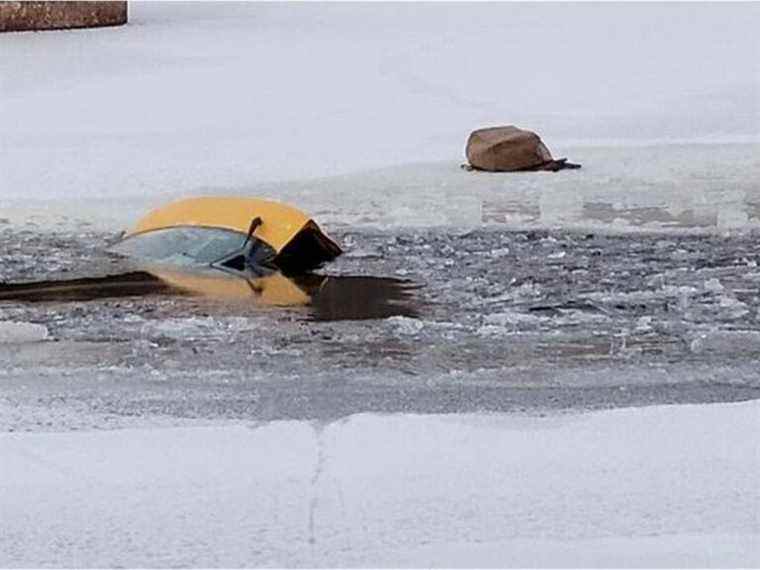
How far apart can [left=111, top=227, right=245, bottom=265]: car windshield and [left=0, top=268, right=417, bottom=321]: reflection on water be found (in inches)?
9.9

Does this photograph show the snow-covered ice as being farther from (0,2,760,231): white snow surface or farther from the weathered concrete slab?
the weathered concrete slab

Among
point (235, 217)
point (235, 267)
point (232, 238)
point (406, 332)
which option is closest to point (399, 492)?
point (406, 332)

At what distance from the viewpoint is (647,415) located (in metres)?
6.23

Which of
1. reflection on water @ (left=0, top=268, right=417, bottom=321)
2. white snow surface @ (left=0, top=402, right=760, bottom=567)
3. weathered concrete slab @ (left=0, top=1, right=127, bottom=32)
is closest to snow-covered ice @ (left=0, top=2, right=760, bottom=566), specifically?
white snow surface @ (left=0, top=402, right=760, bottom=567)

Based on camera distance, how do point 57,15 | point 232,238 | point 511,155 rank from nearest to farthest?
A: 1. point 232,238
2. point 511,155
3. point 57,15

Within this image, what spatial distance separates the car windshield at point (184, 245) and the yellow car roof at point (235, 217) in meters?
0.06

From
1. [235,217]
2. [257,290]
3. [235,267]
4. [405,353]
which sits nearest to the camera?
[405,353]

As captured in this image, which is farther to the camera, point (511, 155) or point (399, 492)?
point (511, 155)

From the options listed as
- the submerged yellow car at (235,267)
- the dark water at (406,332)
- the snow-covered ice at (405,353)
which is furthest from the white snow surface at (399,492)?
the submerged yellow car at (235,267)

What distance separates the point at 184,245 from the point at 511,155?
3.70 meters

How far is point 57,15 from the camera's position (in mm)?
21594

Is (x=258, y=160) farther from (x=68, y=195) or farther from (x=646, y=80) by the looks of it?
(x=646, y=80)

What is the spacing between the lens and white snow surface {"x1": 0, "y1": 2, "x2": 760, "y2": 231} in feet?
37.1

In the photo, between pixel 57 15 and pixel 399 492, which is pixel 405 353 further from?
pixel 57 15
